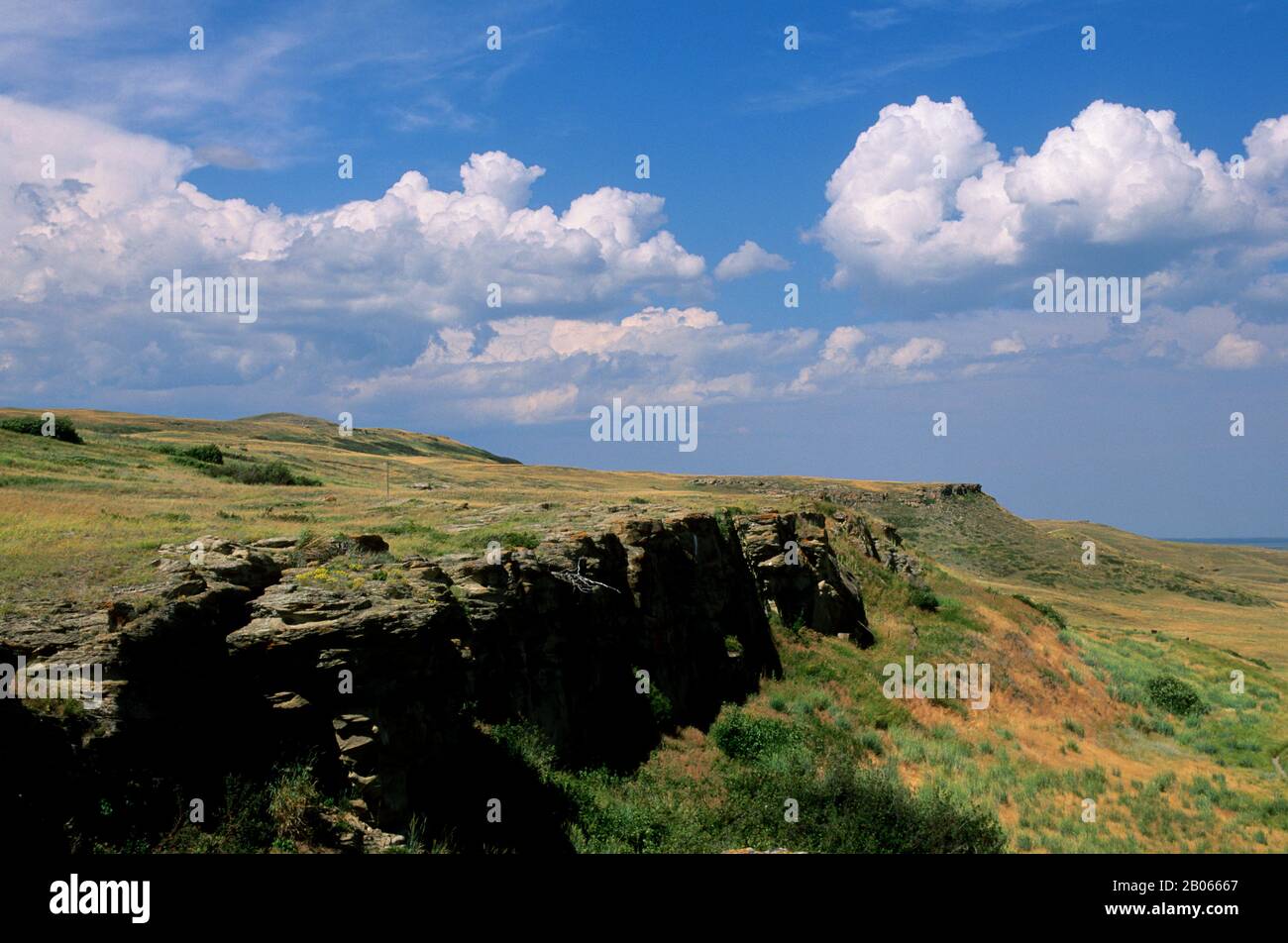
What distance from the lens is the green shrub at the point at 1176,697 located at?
3438 cm

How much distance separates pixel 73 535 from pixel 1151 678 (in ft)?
133

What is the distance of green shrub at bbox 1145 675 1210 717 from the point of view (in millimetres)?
34375

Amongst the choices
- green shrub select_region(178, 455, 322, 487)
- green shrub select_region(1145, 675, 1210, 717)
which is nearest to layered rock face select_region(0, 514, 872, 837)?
green shrub select_region(1145, 675, 1210, 717)

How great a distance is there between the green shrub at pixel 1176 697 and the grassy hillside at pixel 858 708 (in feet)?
0.48

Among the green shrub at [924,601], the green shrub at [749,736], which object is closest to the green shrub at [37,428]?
the green shrub at [749,736]

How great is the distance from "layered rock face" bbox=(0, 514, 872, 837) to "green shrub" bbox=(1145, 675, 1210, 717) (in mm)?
24556

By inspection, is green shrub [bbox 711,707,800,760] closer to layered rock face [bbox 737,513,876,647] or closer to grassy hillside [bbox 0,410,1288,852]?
grassy hillside [bbox 0,410,1288,852]

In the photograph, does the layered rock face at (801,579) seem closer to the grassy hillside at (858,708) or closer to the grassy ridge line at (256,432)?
the grassy hillside at (858,708)

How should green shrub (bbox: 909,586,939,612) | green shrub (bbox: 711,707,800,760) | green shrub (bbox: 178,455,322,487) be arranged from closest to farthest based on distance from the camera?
green shrub (bbox: 711,707,800,760), green shrub (bbox: 909,586,939,612), green shrub (bbox: 178,455,322,487)

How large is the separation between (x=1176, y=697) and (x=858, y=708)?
55.0 ft

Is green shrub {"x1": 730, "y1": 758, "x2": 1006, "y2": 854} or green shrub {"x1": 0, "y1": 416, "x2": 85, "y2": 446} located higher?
green shrub {"x1": 0, "y1": 416, "x2": 85, "y2": 446}
